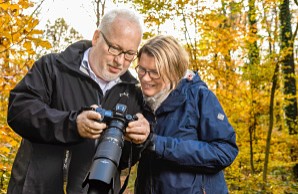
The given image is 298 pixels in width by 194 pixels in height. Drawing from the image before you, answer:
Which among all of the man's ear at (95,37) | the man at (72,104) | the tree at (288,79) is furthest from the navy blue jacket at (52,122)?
the tree at (288,79)

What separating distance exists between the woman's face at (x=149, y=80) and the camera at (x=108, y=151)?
0.46 metres

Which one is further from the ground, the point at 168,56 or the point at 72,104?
the point at 168,56

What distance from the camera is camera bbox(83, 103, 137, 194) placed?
146 centimetres

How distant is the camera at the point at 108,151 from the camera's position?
146 cm

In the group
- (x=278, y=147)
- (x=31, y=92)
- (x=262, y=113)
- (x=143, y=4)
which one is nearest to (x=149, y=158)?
(x=31, y=92)

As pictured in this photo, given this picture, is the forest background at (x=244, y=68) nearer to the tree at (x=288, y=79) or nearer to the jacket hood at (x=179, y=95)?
the tree at (x=288, y=79)

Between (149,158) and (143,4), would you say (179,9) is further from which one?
(149,158)

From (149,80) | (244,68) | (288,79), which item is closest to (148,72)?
(149,80)

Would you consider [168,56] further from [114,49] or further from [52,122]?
[52,122]

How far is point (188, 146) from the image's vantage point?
2113 millimetres

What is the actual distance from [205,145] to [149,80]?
54 centimetres

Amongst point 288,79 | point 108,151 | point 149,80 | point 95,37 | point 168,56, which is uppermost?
point 95,37

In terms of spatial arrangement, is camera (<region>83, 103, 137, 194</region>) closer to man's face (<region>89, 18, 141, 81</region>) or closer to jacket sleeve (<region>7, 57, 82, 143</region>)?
jacket sleeve (<region>7, 57, 82, 143</region>)

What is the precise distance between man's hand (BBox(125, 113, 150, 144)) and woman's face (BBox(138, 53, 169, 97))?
1.29ft
